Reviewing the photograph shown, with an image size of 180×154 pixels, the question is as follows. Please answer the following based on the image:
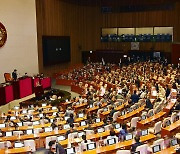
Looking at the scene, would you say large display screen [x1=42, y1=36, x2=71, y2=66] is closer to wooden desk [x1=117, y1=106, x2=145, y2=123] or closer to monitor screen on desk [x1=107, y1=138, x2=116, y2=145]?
wooden desk [x1=117, y1=106, x2=145, y2=123]

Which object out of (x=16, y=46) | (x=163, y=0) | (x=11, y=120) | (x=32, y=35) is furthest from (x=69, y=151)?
(x=163, y=0)

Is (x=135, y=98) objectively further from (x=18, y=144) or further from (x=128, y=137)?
(x=18, y=144)

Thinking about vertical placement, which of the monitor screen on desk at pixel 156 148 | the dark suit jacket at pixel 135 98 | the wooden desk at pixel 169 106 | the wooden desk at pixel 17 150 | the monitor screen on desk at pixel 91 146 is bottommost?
the wooden desk at pixel 17 150

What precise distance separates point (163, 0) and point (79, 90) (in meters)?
17.2

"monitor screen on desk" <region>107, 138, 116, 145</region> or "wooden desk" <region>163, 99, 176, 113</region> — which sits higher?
"wooden desk" <region>163, 99, 176, 113</region>

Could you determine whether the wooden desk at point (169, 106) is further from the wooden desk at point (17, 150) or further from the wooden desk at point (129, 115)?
the wooden desk at point (17, 150)

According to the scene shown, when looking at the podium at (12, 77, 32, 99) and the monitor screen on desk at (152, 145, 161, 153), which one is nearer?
the monitor screen on desk at (152, 145, 161, 153)

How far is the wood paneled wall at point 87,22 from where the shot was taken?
106 feet

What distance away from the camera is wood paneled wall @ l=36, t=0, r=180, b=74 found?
106ft

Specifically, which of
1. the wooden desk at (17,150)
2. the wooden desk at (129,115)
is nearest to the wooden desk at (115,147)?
the wooden desk at (17,150)

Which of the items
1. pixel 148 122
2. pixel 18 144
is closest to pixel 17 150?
pixel 18 144

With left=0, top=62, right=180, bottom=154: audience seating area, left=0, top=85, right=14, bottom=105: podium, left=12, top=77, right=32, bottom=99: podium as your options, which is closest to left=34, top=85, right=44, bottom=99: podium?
left=12, top=77, right=32, bottom=99: podium

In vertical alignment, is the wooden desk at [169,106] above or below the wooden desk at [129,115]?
above

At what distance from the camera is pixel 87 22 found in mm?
40281
